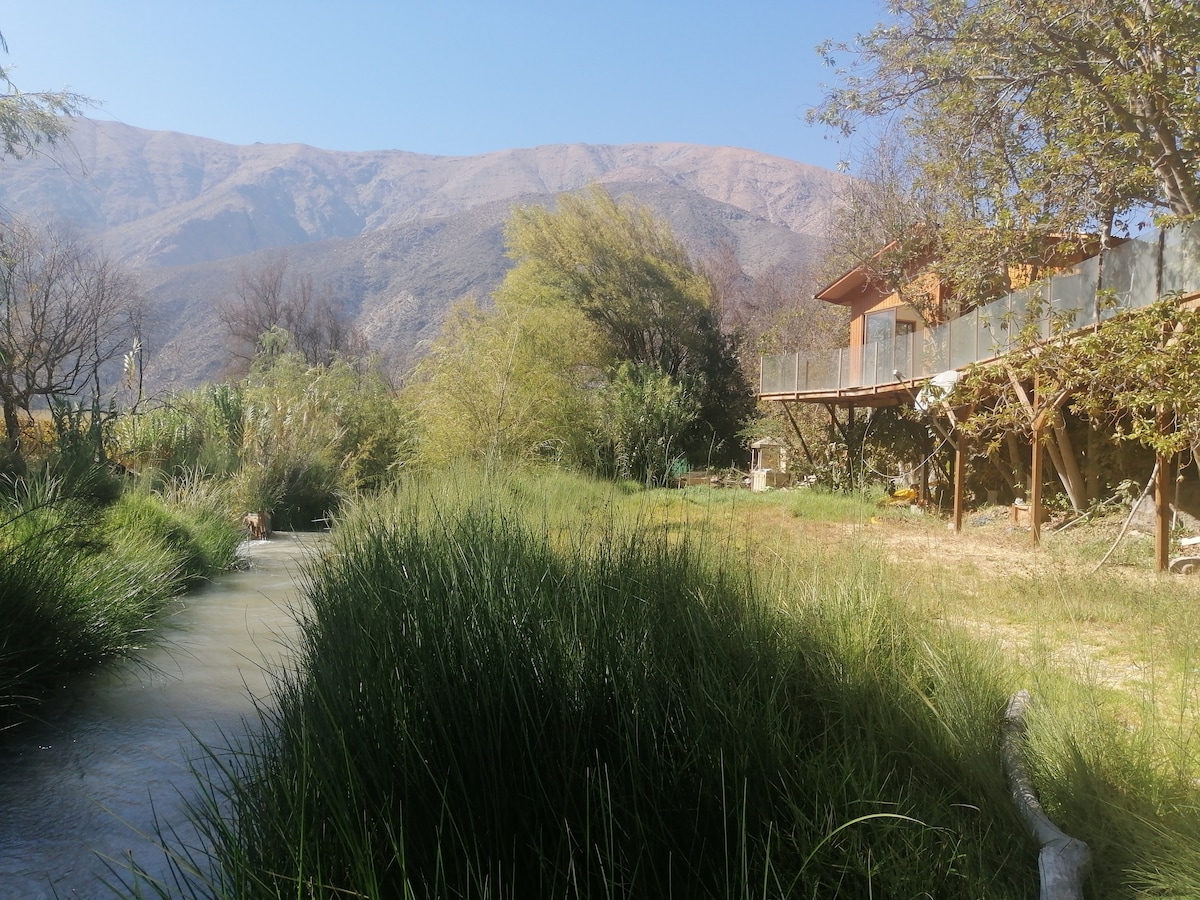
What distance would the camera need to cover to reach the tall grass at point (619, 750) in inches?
86.0

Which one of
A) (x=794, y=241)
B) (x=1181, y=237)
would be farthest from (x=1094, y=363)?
(x=794, y=241)

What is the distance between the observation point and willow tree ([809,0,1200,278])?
8.11 metres

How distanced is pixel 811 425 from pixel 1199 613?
17627 mm

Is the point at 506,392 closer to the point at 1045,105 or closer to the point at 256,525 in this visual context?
the point at 256,525

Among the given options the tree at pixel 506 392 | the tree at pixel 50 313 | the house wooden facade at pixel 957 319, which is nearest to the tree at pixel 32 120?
the tree at pixel 50 313

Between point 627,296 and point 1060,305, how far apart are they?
707 inches

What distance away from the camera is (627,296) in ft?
92.0

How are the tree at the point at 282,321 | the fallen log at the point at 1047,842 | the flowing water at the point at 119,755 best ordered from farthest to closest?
1. the tree at the point at 282,321
2. the flowing water at the point at 119,755
3. the fallen log at the point at 1047,842

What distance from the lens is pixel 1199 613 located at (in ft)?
18.5

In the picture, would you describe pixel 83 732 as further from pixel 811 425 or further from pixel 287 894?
pixel 811 425

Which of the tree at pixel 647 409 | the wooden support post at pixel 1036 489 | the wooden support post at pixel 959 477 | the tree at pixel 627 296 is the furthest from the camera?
the tree at pixel 627 296

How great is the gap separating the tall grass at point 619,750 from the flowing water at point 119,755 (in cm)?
41

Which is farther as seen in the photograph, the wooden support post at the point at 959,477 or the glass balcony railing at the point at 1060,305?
the wooden support post at the point at 959,477

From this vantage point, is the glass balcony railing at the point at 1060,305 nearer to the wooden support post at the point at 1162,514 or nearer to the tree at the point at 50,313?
the wooden support post at the point at 1162,514
